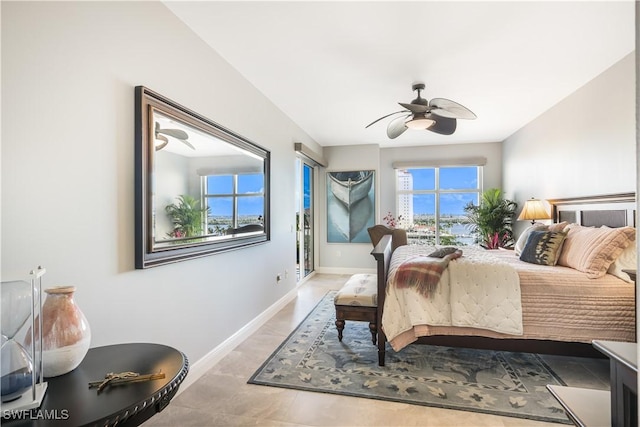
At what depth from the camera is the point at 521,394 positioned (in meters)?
2.03

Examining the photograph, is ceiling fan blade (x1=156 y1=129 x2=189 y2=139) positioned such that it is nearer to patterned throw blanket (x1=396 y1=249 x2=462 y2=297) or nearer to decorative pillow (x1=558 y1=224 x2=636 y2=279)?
patterned throw blanket (x1=396 y1=249 x2=462 y2=297)

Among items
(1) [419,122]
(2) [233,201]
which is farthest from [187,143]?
(1) [419,122]

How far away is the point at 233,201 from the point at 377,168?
12.8ft

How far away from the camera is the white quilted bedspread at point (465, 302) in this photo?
2.21 m

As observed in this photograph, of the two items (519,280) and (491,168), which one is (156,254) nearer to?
(519,280)

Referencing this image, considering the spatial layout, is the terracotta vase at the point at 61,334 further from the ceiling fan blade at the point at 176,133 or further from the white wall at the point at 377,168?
the white wall at the point at 377,168

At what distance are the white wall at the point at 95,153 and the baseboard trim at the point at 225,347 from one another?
0.07m

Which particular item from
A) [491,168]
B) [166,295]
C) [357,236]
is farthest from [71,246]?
[491,168]

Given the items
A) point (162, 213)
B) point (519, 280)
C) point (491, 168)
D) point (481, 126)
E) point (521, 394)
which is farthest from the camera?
point (491, 168)

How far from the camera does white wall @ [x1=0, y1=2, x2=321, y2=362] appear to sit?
120 centimetres

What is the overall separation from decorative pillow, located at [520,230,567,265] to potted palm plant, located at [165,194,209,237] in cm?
290

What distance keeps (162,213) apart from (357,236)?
4617 mm

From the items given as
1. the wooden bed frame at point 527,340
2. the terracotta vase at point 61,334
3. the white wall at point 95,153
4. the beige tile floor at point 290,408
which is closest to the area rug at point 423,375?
the beige tile floor at point 290,408

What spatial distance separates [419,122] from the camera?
127 inches
